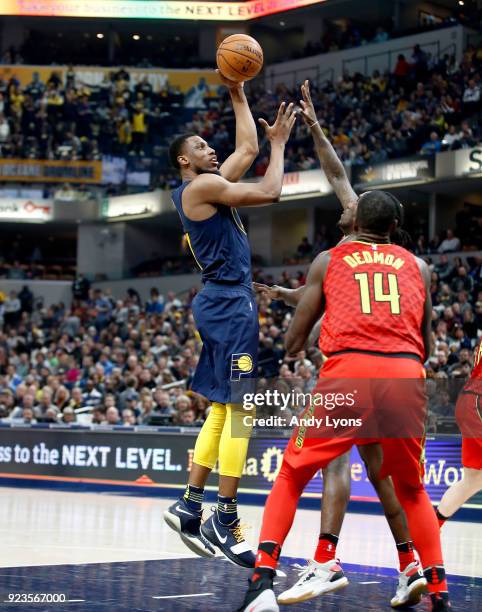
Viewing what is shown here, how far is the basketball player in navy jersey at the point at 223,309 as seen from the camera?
6.45 metres

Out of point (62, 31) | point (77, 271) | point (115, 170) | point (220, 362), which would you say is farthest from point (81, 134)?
point (220, 362)

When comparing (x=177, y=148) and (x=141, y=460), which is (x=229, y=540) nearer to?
(x=177, y=148)

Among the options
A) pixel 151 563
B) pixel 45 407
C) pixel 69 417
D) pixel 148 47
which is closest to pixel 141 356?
pixel 45 407

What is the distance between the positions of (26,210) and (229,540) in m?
28.9

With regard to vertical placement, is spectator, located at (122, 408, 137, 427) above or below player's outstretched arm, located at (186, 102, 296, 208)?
below

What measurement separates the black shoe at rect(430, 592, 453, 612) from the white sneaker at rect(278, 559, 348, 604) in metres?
0.52

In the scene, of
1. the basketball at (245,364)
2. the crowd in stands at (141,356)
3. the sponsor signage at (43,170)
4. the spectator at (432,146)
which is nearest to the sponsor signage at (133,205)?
the sponsor signage at (43,170)

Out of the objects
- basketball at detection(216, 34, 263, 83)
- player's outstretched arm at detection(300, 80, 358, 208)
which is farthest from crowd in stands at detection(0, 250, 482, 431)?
basketball at detection(216, 34, 263, 83)

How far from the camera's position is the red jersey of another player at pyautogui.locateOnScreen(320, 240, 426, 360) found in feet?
17.6

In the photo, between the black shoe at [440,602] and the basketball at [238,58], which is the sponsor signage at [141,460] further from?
the black shoe at [440,602]

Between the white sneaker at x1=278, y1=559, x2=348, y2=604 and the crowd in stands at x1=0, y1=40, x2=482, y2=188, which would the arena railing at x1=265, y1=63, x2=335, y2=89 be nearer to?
the crowd in stands at x1=0, y1=40, x2=482, y2=188

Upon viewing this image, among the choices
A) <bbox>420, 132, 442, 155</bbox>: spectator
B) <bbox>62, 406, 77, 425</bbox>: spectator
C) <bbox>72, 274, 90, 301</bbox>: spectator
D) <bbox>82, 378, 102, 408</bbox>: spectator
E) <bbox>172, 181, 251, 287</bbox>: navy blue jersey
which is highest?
<bbox>420, 132, 442, 155</bbox>: spectator

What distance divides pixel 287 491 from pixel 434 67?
25385mm

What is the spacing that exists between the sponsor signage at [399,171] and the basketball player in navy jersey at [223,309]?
63.8ft
